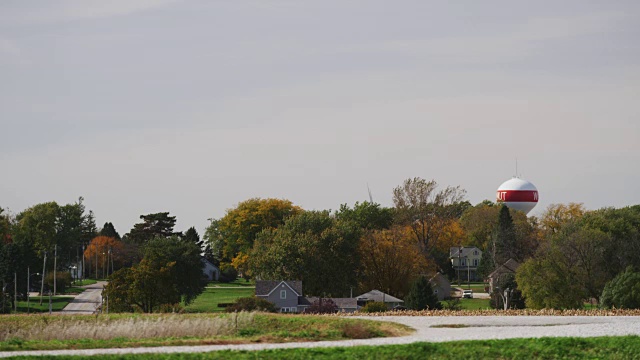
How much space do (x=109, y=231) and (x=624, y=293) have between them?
13145cm

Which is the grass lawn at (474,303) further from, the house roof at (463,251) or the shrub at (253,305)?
the house roof at (463,251)

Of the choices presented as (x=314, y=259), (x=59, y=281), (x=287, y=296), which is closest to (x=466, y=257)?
(x=59, y=281)

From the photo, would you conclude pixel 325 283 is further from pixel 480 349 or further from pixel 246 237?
pixel 480 349

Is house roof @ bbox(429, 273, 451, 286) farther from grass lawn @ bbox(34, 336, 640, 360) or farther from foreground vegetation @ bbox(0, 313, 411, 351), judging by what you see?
grass lawn @ bbox(34, 336, 640, 360)

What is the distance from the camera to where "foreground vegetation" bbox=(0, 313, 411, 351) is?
30.0 meters

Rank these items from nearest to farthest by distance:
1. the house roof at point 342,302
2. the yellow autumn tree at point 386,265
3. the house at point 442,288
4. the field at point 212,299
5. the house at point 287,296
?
the house roof at point 342,302 < the house at point 287,296 < the field at point 212,299 < the yellow autumn tree at point 386,265 < the house at point 442,288

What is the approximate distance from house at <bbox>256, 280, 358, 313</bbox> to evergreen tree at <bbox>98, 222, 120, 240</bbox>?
10291cm

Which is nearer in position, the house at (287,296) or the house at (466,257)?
the house at (287,296)

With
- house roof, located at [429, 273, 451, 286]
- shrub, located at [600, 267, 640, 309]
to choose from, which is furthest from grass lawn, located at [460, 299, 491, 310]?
shrub, located at [600, 267, 640, 309]

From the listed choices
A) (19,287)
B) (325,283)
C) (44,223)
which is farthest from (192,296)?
(44,223)

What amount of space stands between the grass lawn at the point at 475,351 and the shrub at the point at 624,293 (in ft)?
107

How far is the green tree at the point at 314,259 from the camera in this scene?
80.8 m

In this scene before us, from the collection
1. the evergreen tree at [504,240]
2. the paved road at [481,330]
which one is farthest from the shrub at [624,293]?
the evergreen tree at [504,240]

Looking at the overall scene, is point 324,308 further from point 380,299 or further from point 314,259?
point 314,259
